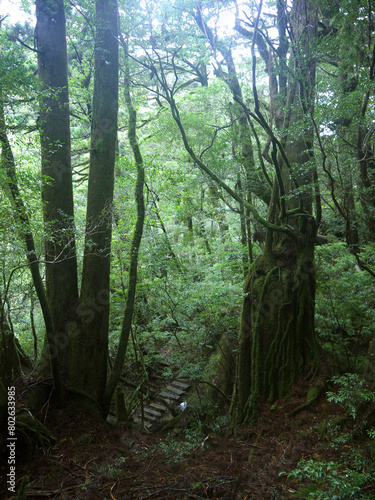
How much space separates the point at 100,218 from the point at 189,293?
3258 millimetres

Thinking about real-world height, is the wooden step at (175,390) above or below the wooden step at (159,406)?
above

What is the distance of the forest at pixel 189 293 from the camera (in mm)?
4164

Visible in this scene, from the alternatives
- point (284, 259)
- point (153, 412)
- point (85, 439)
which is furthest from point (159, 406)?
point (284, 259)

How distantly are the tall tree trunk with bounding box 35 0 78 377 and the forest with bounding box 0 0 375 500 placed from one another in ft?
0.09

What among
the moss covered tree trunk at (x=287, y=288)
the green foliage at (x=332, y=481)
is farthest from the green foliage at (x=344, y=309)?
the green foliage at (x=332, y=481)

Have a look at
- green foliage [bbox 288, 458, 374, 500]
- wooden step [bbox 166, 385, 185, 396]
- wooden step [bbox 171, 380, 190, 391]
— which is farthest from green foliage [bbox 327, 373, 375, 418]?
wooden step [bbox 171, 380, 190, 391]

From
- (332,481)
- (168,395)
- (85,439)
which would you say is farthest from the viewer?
(168,395)

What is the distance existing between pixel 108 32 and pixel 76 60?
120 inches

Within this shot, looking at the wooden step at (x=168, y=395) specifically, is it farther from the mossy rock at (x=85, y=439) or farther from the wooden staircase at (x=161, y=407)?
the mossy rock at (x=85, y=439)

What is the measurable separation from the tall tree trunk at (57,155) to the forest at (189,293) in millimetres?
29

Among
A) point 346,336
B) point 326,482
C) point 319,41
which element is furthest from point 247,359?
point 319,41

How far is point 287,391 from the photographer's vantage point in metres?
6.02

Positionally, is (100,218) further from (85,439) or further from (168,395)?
(168,395)

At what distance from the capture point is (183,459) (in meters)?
4.85
